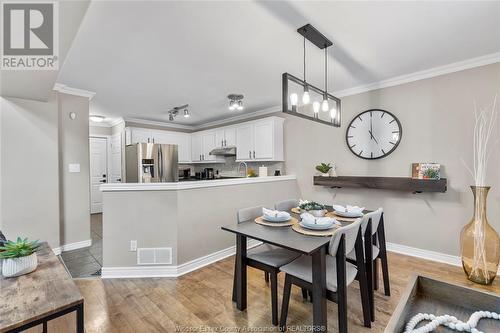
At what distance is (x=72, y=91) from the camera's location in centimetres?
360

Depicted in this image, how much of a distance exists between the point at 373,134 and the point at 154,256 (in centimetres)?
338

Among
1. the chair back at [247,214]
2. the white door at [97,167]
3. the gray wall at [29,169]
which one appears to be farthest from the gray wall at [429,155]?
the white door at [97,167]

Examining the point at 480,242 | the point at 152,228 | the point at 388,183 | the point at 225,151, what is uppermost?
the point at 225,151

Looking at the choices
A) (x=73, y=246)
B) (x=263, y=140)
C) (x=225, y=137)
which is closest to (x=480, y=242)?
(x=263, y=140)

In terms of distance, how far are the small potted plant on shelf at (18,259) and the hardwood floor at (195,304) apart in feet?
2.92

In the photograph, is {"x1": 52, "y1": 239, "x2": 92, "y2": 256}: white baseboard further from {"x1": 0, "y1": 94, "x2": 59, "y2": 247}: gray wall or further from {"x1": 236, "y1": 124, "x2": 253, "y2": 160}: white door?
{"x1": 236, "y1": 124, "x2": 253, "y2": 160}: white door

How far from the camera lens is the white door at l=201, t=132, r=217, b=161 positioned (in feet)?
19.2

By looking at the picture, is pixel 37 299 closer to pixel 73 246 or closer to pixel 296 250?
pixel 296 250

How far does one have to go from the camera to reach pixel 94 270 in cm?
293

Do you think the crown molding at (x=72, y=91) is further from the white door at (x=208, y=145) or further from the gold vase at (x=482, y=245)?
the gold vase at (x=482, y=245)

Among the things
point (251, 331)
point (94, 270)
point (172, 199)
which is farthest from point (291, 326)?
point (94, 270)

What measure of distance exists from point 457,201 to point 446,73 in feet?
5.21

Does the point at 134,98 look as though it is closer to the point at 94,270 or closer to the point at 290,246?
the point at 94,270

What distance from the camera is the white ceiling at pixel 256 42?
5.97ft
